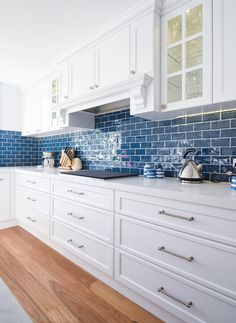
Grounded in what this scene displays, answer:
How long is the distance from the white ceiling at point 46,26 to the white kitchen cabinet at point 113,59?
170mm

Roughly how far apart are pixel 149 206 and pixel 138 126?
109 centimetres

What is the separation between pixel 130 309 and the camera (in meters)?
1.50

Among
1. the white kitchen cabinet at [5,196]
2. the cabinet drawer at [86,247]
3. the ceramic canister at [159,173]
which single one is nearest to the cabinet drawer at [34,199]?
the white kitchen cabinet at [5,196]

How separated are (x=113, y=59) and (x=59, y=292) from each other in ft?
6.83

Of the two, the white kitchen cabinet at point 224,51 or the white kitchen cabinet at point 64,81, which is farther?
the white kitchen cabinet at point 64,81

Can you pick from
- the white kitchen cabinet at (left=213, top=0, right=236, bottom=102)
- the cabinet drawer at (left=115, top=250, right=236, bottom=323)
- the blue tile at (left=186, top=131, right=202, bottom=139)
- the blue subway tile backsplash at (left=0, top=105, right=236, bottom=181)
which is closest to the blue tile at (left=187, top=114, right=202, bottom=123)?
the blue subway tile backsplash at (left=0, top=105, right=236, bottom=181)

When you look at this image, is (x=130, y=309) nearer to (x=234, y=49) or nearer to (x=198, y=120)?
(x=198, y=120)

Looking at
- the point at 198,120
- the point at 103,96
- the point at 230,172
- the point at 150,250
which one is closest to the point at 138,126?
the point at 103,96

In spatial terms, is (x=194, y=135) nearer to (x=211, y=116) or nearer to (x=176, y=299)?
(x=211, y=116)

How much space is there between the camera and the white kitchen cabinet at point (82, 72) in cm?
219

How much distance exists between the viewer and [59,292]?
1.66 m

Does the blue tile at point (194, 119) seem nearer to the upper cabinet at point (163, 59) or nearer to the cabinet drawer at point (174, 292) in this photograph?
the upper cabinet at point (163, 59)

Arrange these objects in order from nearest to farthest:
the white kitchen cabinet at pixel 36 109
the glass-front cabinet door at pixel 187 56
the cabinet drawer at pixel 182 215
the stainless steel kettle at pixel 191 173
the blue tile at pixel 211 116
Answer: the cabinet drawer at pixel 182 215 < the glass-front cabinet door at pixel 187 56 < the stainless steel kettle at pixel 191 173 < the blue tile at pixel 211 116 < the white kitchen cabinet at pixel 36 109

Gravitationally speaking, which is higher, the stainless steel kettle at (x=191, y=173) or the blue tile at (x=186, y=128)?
the blue tile at (x=186, y=128)
